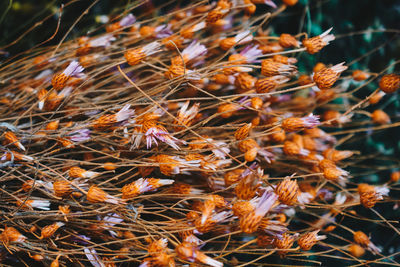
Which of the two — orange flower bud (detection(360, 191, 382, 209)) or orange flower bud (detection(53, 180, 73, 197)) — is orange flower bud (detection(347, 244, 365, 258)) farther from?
orange flower bud (detection(53, 180, 73, 197))

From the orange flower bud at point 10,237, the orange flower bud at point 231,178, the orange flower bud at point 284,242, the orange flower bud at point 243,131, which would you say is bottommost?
the orange flower bud at point 284,242

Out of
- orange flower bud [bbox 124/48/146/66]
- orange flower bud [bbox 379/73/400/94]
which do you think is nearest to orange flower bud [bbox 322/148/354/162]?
orange flower bud [bbox 379/73/400/94]

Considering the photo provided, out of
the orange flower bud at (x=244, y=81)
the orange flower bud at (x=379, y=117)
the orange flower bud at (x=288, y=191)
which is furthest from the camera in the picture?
the orange flower bud at (x=379, y=117)

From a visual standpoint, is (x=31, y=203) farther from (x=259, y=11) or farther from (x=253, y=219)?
(x=259, y=11)

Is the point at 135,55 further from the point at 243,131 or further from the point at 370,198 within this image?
the point at 370,198

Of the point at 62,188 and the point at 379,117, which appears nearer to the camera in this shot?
the point at 62,188

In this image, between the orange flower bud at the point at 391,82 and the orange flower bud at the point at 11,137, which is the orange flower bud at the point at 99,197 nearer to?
the orange flower bud at the point at 11,137

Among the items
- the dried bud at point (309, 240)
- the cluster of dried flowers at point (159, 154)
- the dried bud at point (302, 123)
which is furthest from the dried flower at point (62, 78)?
the dried bud at point (309, 240)

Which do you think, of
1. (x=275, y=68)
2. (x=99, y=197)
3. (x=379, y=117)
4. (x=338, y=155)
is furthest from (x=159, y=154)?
(x=379, y=117)
